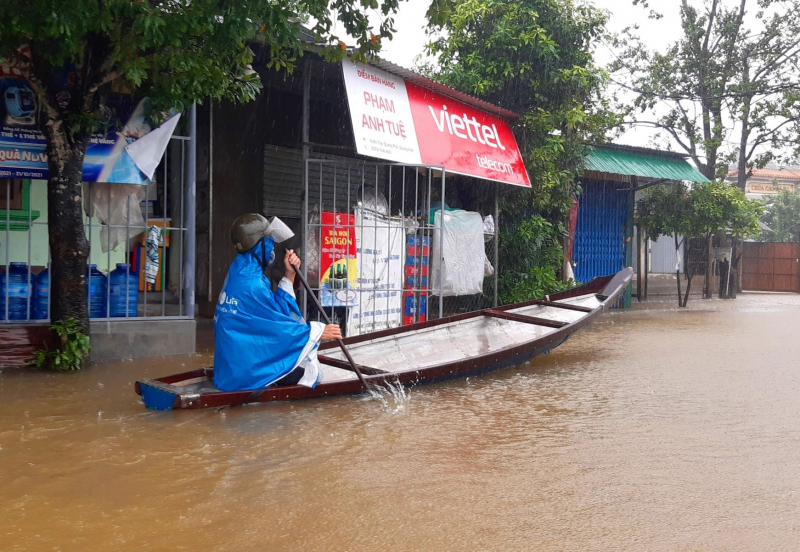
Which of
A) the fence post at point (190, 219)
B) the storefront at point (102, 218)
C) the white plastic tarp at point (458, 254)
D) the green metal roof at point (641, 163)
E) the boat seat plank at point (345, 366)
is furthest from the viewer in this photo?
the green metal roof at point (641, 163)

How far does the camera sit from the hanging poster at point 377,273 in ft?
29.7

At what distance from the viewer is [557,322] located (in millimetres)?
8328

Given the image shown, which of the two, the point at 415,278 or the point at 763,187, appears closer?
the point at 415,278

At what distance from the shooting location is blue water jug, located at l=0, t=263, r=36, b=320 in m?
7.27

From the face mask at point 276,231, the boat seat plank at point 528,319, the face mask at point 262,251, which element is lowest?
the boat seat plank at point 528,319

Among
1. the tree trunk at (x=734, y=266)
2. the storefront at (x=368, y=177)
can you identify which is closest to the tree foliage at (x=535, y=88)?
the storefront at (x=368, y=177)

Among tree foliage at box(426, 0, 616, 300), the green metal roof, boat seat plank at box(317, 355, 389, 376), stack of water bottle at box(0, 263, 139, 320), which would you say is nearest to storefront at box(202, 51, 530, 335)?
tree foliage at box(426, 0, 616, 300)

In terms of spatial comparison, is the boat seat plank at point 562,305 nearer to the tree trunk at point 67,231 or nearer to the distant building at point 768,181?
the tree trunk at point 67,231

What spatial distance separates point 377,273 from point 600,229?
919cm

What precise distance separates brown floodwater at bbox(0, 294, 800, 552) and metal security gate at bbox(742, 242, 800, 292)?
861 inches

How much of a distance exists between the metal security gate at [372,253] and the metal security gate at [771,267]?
19510 millimetres

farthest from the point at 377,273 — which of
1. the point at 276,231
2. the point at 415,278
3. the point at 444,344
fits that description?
the point at 276,231

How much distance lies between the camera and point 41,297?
293 inches

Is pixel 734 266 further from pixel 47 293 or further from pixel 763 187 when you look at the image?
pixel 763 187
